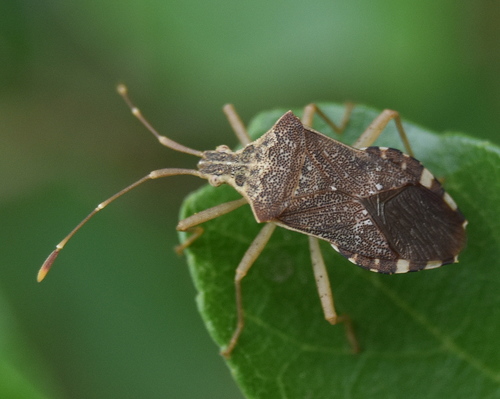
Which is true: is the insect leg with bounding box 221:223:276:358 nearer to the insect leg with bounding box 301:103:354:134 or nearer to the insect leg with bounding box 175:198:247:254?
the insect leg with bounding box 175:198:247:254

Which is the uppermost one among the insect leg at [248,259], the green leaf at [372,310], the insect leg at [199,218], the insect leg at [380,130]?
the insect leg at [199,218]

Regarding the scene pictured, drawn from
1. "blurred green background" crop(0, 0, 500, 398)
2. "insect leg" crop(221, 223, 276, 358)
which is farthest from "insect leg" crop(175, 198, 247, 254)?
"blurred green background" crop(0, 0, 500, 398)

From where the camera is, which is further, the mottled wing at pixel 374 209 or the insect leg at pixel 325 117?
the insect leg at pixel 325 117

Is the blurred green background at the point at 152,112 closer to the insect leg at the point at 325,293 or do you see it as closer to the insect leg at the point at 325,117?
the insect leg at the point at 325,117

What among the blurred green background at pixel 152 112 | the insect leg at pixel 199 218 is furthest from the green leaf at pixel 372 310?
the blurred green background at pixel 152 112

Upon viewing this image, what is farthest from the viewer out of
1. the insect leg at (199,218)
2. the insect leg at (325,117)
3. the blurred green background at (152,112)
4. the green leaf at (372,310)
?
the blurred green background at (152,112)

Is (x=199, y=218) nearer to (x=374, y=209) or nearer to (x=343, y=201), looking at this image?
(x=343, y=201)

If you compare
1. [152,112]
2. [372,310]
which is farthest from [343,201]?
[152,112]
